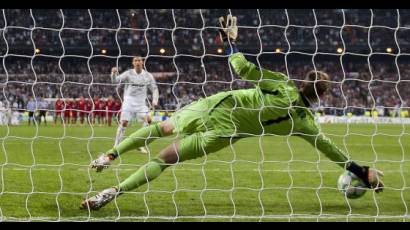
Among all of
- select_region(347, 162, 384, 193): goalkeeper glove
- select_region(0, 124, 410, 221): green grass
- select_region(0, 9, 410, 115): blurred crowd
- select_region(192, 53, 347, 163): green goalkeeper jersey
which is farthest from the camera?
select_region(0, 9, 410, 115): blurred crowd

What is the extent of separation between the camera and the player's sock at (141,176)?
5.07 meters

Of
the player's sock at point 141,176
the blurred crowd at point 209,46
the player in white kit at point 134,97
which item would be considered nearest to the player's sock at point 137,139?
the player's sock at point 141,176

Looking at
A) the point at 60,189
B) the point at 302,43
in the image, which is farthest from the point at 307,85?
the point at 302,43

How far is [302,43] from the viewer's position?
93.6ft

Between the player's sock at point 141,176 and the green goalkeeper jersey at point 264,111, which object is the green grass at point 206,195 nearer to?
the player's sock at point 141,176

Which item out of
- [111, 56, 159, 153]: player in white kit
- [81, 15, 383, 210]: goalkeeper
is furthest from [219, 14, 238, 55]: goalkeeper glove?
[111, 56, 159, 153]: player in white kit

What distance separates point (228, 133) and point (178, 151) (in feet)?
1.71

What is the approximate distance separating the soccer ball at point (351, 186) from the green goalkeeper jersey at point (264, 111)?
0.73 ft

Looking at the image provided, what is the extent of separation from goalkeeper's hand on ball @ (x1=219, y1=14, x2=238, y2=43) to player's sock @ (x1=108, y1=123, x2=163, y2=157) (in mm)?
1169

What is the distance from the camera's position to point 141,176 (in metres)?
5.11

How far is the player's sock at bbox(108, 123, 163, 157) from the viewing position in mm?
5703

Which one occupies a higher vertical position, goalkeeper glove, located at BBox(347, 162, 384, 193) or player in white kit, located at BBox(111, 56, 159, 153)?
goalkeeper glove, located at BBox(347, 162, 384, 193)

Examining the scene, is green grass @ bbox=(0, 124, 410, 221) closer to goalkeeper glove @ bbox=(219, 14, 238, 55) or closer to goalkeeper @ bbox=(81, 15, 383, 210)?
goalkeeper @ bbox=(81, 15, 383, 210)

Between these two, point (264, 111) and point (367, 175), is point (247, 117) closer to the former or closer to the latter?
point (264, 111)
